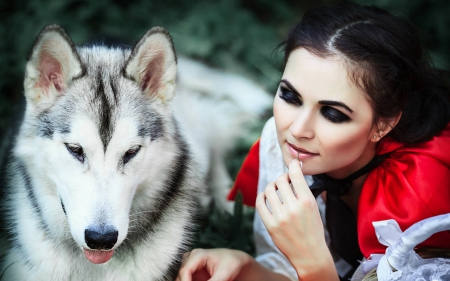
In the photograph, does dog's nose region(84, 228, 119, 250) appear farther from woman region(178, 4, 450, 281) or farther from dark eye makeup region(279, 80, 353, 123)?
dark eye makeup region(279, 80, 353, 123)

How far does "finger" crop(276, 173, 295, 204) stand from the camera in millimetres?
1940

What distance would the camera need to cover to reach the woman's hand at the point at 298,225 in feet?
6.35

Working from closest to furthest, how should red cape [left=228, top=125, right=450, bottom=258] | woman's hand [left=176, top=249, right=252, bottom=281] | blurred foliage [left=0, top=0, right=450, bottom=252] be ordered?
red cape [left=228, top=125, right=450, bottom=258]
woman's hand [left=176, top=249, right=252, bottom=281]
blurred foliage [left=0, top=0, right=450, bottom=252]

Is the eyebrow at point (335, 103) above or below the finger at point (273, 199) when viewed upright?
above

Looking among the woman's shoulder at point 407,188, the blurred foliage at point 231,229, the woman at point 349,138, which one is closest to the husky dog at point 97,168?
the woman at point 349,138

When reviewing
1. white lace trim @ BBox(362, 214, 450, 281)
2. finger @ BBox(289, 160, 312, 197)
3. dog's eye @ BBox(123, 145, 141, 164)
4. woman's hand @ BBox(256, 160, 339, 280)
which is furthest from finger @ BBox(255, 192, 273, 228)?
dog's eye @ BBox(123, 145, 141, 164)

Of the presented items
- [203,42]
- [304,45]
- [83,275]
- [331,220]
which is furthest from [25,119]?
[203,42]

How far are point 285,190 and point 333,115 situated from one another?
0.35 m

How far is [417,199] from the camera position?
2043 millimetres

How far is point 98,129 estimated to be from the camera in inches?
70.9

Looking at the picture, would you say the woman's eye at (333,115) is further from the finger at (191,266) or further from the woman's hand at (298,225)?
the finger at (191,266)

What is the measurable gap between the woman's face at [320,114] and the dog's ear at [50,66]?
0.86 metres

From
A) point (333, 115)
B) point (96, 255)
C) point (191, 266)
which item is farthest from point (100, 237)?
point (333, 115)

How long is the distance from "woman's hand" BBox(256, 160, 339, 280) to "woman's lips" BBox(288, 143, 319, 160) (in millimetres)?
104
